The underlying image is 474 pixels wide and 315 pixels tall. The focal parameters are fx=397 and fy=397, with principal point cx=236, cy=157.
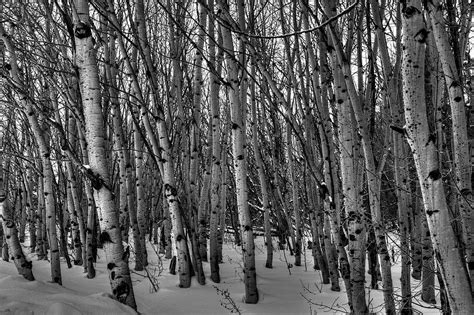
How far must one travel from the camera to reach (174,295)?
5246mm

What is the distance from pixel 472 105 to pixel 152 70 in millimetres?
3779

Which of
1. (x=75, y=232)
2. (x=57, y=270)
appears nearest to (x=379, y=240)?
(x=57, y=270)

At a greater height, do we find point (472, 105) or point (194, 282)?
point (472, 105)

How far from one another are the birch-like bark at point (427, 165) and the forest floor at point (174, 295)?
1.10 m

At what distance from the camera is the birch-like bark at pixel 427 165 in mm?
1923

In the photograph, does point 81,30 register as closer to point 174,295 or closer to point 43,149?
point 43,149

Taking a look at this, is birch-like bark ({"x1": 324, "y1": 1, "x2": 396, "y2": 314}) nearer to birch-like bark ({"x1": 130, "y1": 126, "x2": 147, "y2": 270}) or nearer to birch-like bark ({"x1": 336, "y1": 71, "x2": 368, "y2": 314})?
birch-like bark ({"x1": 336, "y1": 71, "x2": 368, "y2": 314})

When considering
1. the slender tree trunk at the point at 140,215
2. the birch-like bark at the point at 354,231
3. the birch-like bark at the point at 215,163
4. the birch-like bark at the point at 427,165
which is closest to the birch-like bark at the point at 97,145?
the birch-like bark at the point at 354,231

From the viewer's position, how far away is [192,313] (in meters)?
4.73

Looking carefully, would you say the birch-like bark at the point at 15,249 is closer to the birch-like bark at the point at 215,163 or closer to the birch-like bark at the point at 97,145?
the birch-like bark at the point at 97,145

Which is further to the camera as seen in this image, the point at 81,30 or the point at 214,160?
the point at 214,160

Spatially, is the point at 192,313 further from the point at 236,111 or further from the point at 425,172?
the point at 425,172

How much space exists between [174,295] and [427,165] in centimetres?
410

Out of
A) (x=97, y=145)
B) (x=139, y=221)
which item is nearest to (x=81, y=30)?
(x=97, y=145)
